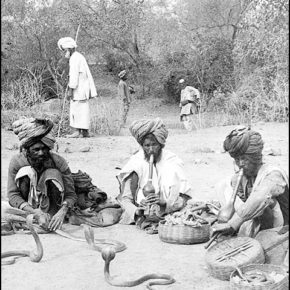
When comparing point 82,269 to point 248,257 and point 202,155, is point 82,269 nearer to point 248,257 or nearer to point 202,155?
point 248,257

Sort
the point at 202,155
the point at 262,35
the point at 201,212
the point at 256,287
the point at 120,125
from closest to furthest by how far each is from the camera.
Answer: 1. the point at 256,287
2. the point at 201,212
3. the point at 202,155
4. the point at 120,125
5. the point at 262,35

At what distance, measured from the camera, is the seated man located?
4734mm

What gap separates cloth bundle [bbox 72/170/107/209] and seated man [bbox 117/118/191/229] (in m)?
0.32

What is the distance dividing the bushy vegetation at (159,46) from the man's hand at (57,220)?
8.21 m

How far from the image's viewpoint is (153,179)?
4906mm

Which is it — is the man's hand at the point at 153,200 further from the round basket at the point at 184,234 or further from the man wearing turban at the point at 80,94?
the man wearing turban at the point at 80,94

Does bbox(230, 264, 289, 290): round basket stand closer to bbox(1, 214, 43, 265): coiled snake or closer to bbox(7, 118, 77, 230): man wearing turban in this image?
bbox(1, 214, 43, 265): coiled snake

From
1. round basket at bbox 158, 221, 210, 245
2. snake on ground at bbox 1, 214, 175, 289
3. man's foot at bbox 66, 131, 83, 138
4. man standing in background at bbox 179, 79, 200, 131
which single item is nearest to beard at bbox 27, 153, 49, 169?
snake on ground at bbox 1, 214, 175, 289

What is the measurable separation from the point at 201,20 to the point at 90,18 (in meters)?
3.88

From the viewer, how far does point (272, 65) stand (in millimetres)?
13570

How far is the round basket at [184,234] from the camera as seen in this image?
427 centimetres

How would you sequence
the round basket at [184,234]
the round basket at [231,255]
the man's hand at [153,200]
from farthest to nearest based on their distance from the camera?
1. the man's hand at [153,200]
2. the round basket at [184,234]
3. the round basket at [231,255]

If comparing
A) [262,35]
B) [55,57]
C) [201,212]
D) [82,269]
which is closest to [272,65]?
[262,35]

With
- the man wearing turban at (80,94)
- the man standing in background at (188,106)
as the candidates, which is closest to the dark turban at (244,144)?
the man wearing turban at (80,94)
